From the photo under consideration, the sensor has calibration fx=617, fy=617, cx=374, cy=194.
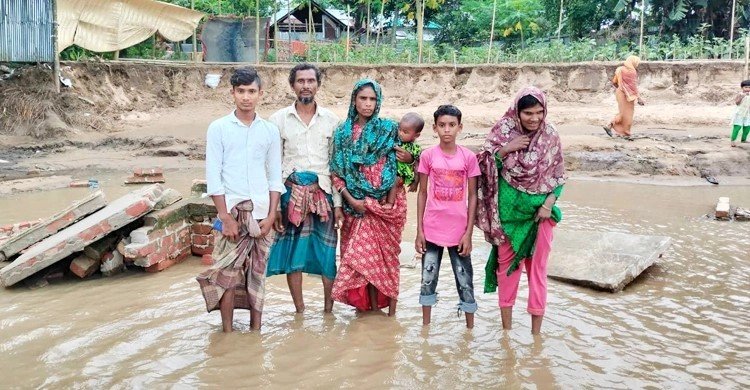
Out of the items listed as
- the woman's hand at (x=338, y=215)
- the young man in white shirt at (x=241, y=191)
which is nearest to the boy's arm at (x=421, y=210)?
the woman's hand at (x=338, y=215)

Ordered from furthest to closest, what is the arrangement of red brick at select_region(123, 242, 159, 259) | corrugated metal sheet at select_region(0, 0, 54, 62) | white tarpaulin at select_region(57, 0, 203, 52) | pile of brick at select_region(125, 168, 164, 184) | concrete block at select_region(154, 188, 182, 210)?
white tarpaulin at select_region(57, 0, 203, 52) < corrugated metal sheet at select_region(0, 0, 54, 62) < pile of brick at select_region(125, 168, 164, 184) < concrete block at select_region(154, 188, 182, 210) < red brick at select_region(123, 242, 159, 259)

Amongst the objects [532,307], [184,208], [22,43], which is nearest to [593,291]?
[532,307]

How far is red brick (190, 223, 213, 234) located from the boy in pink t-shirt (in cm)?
249

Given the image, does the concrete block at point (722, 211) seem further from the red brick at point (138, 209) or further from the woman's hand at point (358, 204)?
the red brick at point (138, 209)

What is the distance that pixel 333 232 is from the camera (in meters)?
4.18

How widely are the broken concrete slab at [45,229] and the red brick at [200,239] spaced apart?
92cm

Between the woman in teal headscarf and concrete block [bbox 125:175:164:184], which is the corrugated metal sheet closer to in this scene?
concrete block [bbox 125:175:164:184]

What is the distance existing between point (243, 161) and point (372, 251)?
1024 millimetres

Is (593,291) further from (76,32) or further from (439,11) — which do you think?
(439,11)

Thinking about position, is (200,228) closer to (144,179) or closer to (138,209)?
(138,209)

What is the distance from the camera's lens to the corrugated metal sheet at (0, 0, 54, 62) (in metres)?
14.2

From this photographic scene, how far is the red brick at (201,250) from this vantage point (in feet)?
18.8

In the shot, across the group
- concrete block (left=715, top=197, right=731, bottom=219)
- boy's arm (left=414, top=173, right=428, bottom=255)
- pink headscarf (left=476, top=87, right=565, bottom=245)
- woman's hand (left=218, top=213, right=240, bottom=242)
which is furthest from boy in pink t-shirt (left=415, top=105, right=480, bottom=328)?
concrete block (left=715, top=197, right=731, bottom=219)

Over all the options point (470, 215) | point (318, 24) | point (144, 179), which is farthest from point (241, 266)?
point (318, 24)
